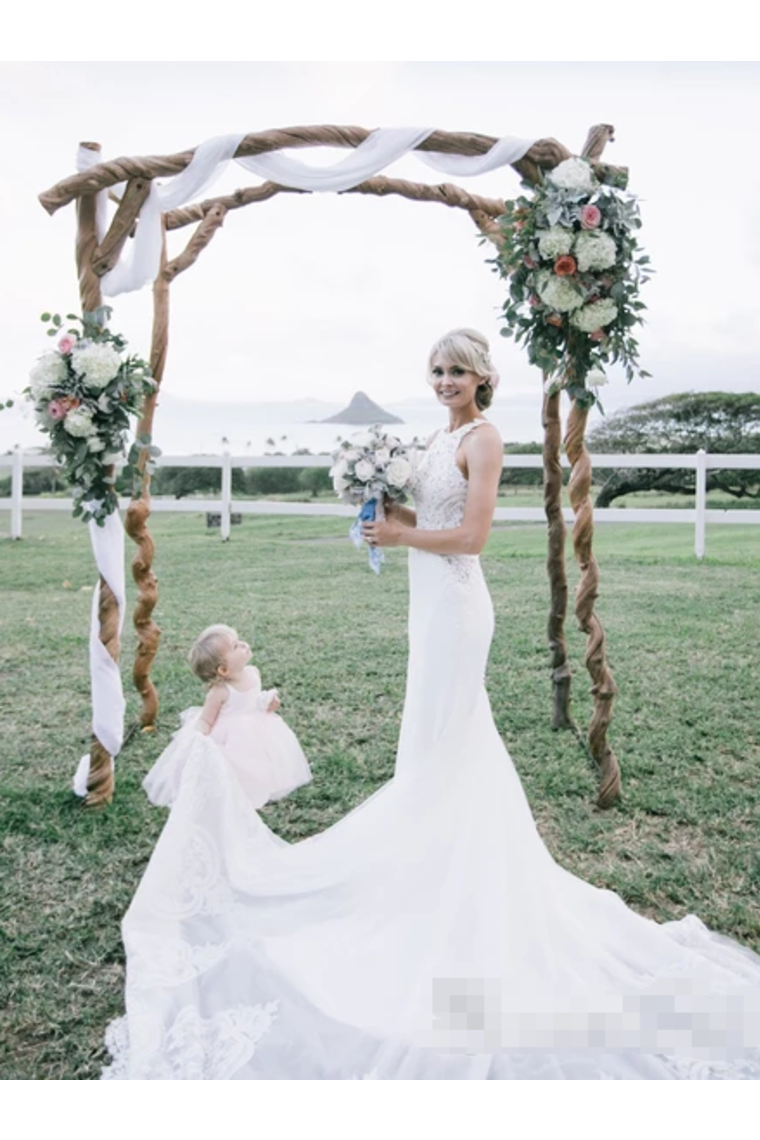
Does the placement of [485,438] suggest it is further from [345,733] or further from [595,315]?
[345,733]

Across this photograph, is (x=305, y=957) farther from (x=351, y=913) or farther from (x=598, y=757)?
(x=598, y=757)

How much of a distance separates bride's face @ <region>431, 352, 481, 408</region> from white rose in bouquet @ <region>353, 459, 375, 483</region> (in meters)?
0.34

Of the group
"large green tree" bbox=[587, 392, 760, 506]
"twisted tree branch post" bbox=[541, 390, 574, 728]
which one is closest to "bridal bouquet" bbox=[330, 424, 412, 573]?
"twisted tree branch post" bbox=[541, 390, 574, 728]

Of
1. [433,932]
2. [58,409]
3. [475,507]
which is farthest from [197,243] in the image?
[433,932]

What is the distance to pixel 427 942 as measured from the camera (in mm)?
2770

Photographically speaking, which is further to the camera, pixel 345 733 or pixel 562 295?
pixel 345 733

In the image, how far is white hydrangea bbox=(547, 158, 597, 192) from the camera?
3.70 metres

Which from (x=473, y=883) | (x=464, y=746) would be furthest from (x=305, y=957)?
(x=464, y=746)

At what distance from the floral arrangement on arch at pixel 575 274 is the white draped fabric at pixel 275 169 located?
268mm

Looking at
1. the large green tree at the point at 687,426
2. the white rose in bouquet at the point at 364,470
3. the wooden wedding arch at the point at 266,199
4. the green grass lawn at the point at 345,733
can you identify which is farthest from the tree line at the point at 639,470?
the white rose in bouquet at the point at 364,470

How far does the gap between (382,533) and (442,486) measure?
0.27 meters

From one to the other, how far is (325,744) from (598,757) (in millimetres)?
1655

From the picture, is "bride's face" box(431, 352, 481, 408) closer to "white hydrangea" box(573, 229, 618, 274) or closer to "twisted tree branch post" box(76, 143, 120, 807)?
"white hydrangea" box(573, 229, 618, 274)

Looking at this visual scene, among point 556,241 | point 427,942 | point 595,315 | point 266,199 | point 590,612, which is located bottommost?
point 427,942
